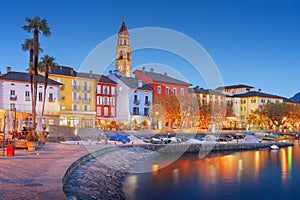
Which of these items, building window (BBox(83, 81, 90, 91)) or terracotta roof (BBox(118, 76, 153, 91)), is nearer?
building window (BBox(83, 81, 90, 91))

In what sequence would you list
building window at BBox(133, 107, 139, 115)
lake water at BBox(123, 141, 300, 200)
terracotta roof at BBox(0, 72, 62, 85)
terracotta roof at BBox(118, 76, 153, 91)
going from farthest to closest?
terracotta roof at BBox(118, 76, 153, 91) < building window at BBox(133, 107, 139, 115) < terracotta roof at BBox(0, 72, 62, 85) < lake water at BBox(123, 141, 300, 200)

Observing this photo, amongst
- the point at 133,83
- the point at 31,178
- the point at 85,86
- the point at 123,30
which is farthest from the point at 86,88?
the point at 31,178

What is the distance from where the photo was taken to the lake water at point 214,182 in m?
21.4

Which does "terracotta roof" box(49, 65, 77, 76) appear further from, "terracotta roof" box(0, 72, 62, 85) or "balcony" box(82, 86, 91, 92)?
"terracotta roof" box(0, 72, 62, 85)

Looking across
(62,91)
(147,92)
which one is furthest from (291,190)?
(147,92)

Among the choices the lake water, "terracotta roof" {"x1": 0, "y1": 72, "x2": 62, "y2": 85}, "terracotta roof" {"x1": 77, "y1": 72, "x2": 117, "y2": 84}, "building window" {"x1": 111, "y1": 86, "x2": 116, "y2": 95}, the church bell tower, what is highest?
the church bell tower

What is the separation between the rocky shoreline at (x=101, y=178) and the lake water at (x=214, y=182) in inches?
36.3

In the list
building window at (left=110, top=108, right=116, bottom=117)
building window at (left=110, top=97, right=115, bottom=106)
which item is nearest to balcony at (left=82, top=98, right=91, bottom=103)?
building window at (left=110, top=97, right=115, bottom=106)

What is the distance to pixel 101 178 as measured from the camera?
20.8 metres

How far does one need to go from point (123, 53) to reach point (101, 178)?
3753 inches

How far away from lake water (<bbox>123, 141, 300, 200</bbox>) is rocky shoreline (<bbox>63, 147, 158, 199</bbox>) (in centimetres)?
92

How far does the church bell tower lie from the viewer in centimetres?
11356

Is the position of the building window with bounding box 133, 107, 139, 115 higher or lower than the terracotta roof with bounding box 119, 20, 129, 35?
lower

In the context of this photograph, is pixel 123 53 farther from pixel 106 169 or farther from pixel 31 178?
pixel 31 178
